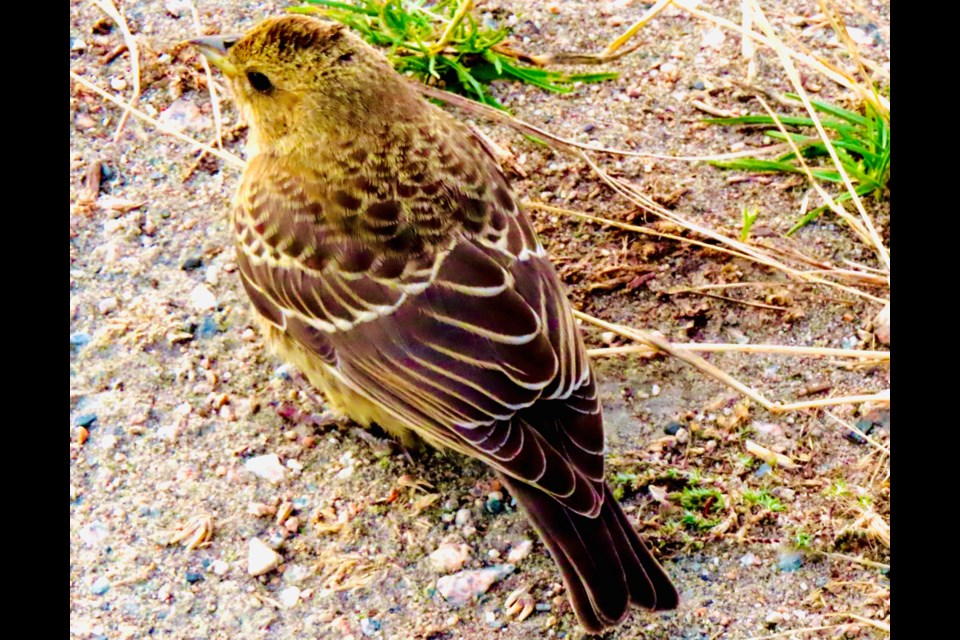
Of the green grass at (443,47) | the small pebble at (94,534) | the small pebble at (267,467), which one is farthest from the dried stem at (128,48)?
the small pebble at (94,534)

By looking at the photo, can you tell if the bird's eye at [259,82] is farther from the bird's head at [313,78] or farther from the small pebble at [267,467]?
the small pebble at [267,467]

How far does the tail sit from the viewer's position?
336 centimetres

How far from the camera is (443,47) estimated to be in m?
5.02

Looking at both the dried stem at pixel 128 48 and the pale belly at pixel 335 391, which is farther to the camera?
the dried stem at pixel 128 48

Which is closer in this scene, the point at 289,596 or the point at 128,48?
the point at 289,596

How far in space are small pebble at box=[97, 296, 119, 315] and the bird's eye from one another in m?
0.98

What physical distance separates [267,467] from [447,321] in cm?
89

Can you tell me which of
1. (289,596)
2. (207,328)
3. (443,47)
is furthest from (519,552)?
(443,47)

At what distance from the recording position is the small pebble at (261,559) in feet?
12.1

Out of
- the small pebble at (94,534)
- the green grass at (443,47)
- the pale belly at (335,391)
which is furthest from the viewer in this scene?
the green grass at (443,47)

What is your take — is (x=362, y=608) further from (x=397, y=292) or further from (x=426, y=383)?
(x=397, y=292)

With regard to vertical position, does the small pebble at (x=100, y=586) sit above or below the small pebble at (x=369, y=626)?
below

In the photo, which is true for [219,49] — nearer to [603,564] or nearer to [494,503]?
[494,503]

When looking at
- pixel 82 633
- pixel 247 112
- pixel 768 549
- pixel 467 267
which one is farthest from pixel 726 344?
pixel 82 633
